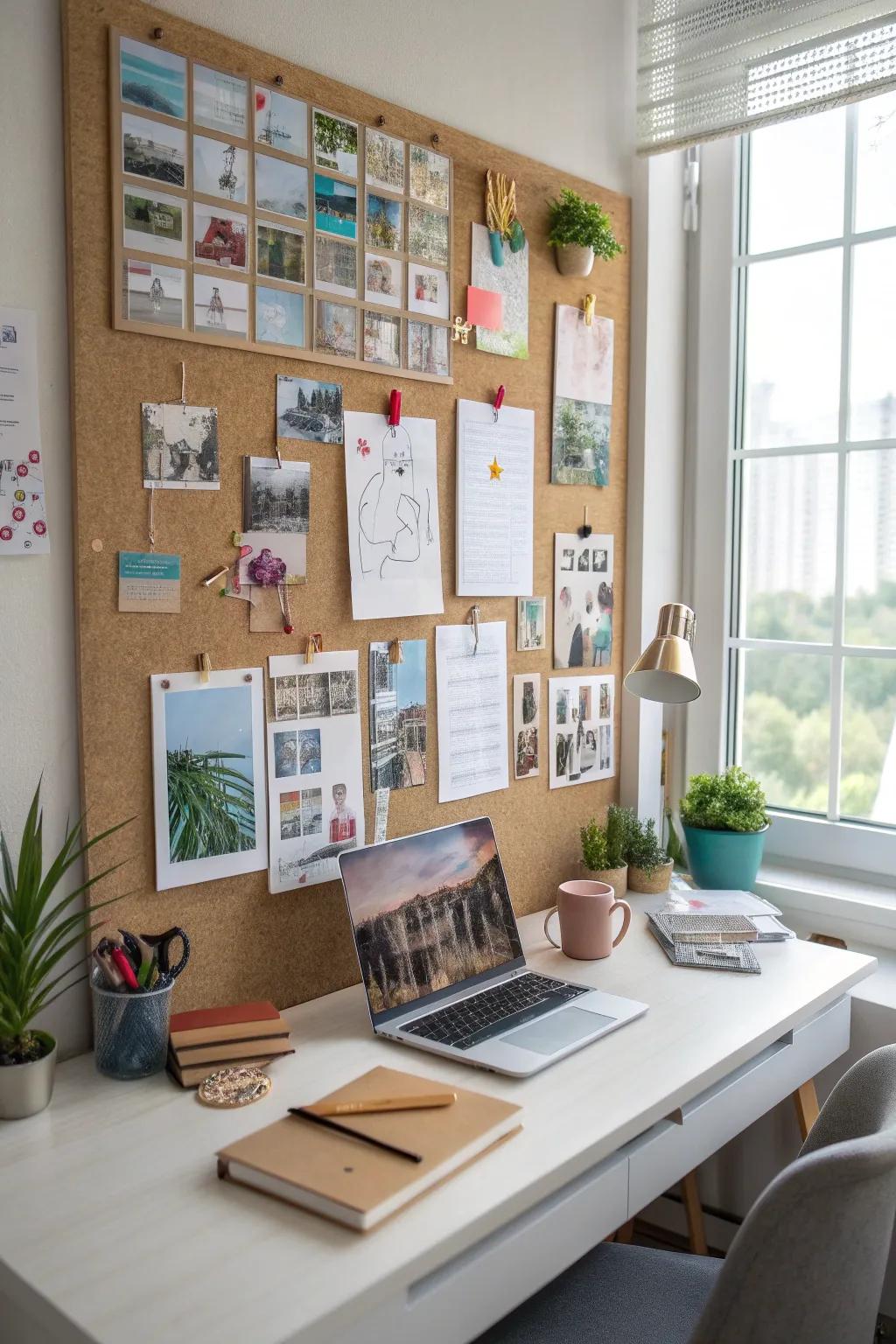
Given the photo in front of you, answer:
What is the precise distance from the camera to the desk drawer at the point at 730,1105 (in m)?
1.24

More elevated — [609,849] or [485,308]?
[485,308]

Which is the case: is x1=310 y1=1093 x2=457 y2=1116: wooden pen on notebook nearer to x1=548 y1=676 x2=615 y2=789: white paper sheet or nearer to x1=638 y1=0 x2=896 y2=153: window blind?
x1=548 y1=676 x2=615 y2=789: white paper sheet

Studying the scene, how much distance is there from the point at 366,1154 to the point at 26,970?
1.37 feet

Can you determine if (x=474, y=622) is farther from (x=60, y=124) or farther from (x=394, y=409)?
(x=60, y=124)

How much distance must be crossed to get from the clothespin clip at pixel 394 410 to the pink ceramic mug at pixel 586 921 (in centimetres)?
75

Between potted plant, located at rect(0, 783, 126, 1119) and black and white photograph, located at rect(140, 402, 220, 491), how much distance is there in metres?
0.42

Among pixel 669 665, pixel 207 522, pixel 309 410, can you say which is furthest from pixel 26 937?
pixel 669 665

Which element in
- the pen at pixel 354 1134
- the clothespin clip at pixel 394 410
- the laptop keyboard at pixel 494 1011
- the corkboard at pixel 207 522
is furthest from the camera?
the clothespin clip at pixel 394 410

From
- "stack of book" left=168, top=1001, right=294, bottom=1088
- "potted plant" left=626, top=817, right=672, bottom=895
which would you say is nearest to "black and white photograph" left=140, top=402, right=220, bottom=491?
"stack of book" left=168, top=1001, right=294, bottom=1088

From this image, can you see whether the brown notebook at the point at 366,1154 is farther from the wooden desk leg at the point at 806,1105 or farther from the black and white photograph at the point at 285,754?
the wooden desk leg at the point at 806,1105

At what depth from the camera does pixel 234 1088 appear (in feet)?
3.94

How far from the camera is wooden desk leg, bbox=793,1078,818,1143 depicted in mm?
1656

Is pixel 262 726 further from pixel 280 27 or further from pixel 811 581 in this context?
pixel 811 581

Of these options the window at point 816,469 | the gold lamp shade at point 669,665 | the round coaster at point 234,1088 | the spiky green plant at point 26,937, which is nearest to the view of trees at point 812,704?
the window at point 816,469
